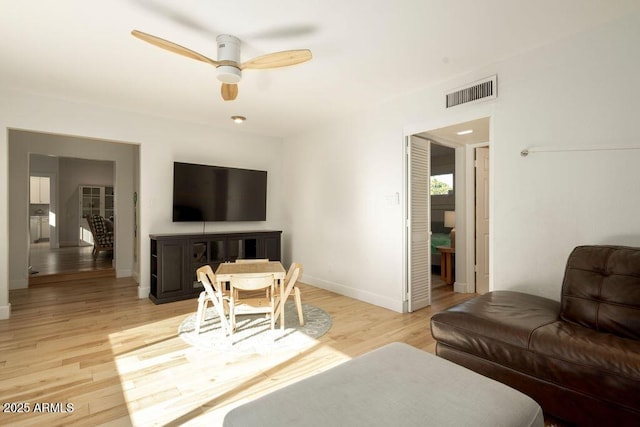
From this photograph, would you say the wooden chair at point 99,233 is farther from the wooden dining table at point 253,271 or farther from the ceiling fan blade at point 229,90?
the ceiling fan blade at point 229,90

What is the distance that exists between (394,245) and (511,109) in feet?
6.33

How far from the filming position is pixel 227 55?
2482 mm

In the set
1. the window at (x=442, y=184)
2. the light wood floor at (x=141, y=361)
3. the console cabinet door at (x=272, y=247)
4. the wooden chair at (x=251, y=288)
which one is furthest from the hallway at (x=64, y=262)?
the window at (x=442, y=184)

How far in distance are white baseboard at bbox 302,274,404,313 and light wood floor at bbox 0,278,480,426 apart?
0.12 meters

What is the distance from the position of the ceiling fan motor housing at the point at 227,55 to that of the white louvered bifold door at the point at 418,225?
2.25m

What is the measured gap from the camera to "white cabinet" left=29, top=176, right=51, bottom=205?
9.65 m

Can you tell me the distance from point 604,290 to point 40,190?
13104mm

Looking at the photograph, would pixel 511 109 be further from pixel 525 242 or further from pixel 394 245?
pixel 394 245

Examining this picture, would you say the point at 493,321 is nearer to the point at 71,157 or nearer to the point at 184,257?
the point at 184,257

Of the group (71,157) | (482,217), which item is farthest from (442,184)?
(71,157)

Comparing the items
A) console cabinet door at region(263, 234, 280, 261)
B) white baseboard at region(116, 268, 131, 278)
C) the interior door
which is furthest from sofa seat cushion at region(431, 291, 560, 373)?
Result: white baseboard at region(116, 268, 131, 278)

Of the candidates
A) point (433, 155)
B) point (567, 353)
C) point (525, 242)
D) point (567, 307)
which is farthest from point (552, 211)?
point (433, 155)

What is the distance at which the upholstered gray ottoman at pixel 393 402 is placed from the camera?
1.07 m

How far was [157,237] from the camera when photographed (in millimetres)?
4250
